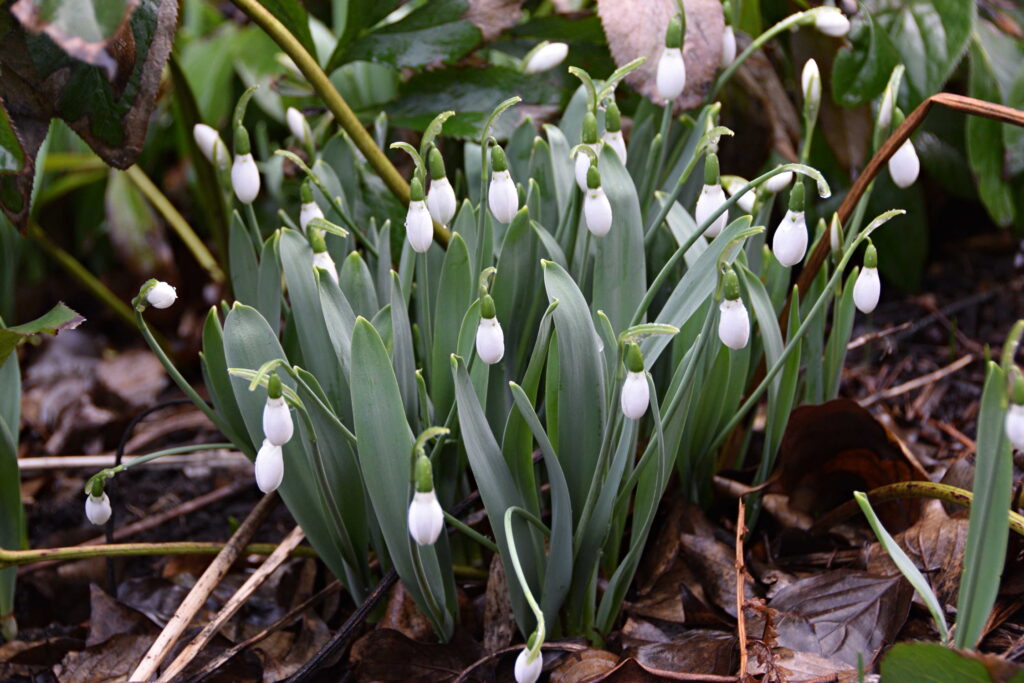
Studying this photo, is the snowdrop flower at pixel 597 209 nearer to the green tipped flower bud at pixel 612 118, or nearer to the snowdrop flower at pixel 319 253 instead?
the green tipped flower bud at pixel 612 118

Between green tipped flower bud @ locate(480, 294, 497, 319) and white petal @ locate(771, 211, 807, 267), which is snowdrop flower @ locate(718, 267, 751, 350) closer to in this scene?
white petal @ locate(771, 211, 807, 267)

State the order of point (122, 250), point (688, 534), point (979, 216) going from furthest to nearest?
1. point (979, 216)
2. point (122, 250)
3. point (688, 534)

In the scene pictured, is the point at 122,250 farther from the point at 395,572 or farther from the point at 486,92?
the point at 395,572

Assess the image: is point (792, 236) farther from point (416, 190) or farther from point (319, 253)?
point (319, 253)

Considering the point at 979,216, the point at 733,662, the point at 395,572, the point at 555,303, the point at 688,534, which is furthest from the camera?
the point at 979,216

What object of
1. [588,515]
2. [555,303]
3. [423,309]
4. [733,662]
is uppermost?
[555,303]

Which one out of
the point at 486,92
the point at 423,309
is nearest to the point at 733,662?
the point at 423,309

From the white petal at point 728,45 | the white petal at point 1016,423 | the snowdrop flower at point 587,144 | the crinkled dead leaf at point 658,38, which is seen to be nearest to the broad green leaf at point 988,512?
the white petal at point 1016,423
